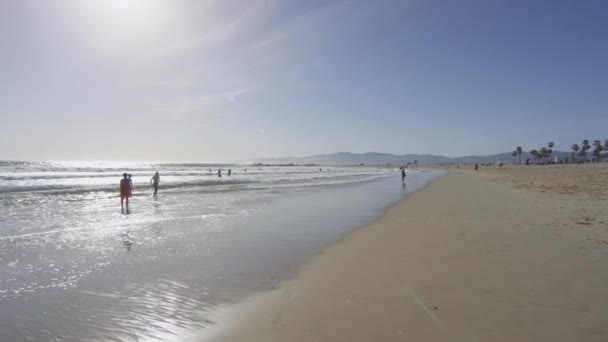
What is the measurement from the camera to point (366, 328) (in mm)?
4062

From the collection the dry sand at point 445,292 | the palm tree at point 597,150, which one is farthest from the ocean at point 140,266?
the palm tree at point 597,150

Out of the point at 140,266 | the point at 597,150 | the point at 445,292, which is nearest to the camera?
the point at 445,292

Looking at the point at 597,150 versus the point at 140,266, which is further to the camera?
the point at 597,150

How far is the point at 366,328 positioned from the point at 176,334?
234 cm

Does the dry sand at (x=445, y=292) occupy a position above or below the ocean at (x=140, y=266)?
above

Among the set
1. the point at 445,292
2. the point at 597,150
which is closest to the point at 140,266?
the point at 445,292

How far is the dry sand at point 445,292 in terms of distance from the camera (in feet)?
13.0

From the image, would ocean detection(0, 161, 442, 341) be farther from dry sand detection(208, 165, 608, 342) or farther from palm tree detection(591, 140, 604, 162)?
palm tree detection(591, 140, 604, 162)

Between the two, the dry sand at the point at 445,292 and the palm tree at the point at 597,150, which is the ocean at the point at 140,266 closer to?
the dry sand at the point at 445,292

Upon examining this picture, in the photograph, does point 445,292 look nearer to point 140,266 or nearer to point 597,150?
point 140,266

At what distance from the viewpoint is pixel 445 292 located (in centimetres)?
510

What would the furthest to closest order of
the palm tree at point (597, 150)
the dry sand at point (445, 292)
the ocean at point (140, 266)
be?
the palm tree at point (597, 150), the ocean at point (140, 266), the dry sand at point (445, 292)

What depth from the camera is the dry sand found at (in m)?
3.97

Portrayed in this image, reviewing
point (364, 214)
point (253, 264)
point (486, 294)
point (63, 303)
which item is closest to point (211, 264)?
point (253, 264)
